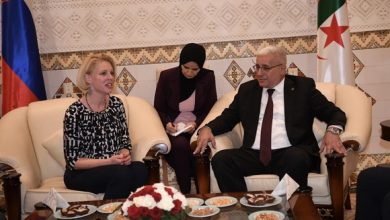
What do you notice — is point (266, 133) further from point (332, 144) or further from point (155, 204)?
point (155, 204)

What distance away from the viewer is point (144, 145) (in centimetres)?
365

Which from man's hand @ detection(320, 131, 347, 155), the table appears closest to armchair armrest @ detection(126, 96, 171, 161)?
man's hand @ detection(320, 131, 347, 155)

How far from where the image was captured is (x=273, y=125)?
3574 millimetres

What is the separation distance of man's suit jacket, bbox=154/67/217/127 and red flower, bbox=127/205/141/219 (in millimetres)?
2222

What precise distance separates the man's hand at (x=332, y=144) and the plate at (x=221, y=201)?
0.80 metres

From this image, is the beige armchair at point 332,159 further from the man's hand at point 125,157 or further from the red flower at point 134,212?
the red flower at point 134,212

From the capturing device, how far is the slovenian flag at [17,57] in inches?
179

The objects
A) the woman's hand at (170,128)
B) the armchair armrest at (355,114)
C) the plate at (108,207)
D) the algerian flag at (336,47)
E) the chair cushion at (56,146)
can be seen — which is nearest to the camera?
the plate at (108,207)

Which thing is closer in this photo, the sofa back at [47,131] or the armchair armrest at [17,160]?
the armchair armrest at [17,160]

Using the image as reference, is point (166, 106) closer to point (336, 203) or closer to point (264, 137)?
point (264, 137)

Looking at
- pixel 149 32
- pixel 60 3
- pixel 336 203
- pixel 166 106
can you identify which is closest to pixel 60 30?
pixel 60 3

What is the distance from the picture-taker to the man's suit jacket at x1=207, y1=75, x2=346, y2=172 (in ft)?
11.5

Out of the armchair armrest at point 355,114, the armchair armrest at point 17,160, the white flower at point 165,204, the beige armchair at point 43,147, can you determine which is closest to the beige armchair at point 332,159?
the armchair armrest at point 355,114

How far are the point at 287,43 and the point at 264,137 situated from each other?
1.56 m
